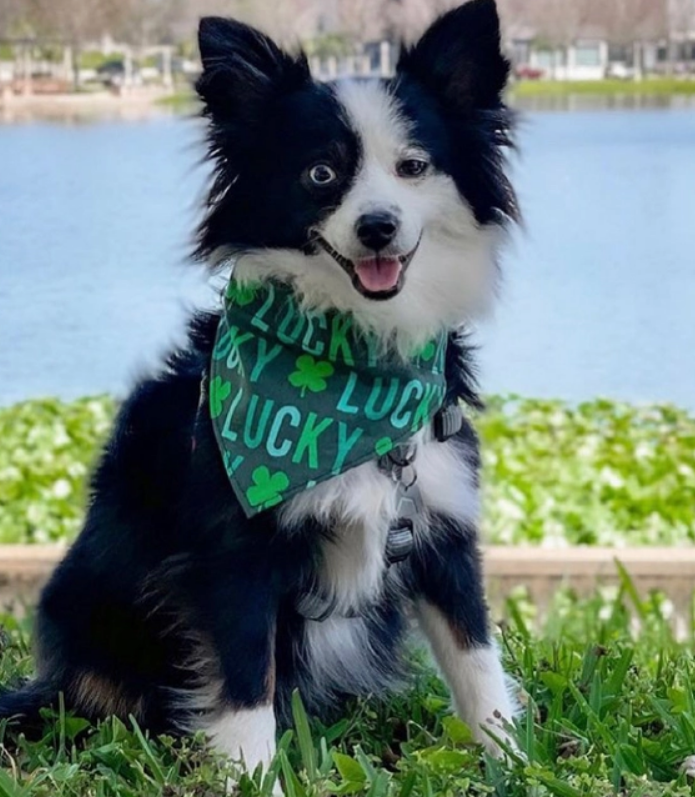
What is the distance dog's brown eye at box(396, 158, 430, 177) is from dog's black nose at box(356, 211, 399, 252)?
0.45ft

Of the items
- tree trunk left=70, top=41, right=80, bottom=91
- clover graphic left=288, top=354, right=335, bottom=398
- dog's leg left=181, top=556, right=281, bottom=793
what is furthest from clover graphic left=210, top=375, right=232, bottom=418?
tree trunk left=70, top=41, right=80, bottom=91

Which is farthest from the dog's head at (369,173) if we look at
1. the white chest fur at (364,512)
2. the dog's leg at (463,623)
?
the dog's leg at (463,623)

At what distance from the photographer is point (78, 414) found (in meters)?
5.75

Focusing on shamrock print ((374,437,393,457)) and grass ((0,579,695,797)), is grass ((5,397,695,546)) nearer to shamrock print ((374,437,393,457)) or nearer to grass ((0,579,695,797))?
grass ((0,579,695,797))

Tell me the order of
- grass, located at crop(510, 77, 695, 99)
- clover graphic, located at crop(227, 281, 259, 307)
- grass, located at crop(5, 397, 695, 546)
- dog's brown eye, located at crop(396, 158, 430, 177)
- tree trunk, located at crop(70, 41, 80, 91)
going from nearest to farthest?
dog's brown eye, located at crop(396, 158, 430, 177) → clover graphic, located at crop(227, 281, 259, 307) → grass, located at crop(5, 397, 695, 546) → grass, located at crop(510, 77, 695, 99) → tree trunk, located at crop(70, 41, 80, 91)

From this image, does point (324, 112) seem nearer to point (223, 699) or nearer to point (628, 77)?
point (223, 699)

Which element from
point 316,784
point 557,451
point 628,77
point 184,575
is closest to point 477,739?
point 316,784

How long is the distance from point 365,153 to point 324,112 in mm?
98

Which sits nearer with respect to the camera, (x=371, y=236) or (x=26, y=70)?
(x=371, y=236)

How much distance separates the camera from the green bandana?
2.37 meters

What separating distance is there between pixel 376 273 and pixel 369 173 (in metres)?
0.16

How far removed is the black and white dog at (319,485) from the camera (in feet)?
7.61

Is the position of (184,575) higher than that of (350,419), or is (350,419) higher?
(350,419)

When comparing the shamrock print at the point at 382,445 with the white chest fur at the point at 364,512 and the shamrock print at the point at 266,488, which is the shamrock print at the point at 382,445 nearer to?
the white chest fur at the point at 364,512
